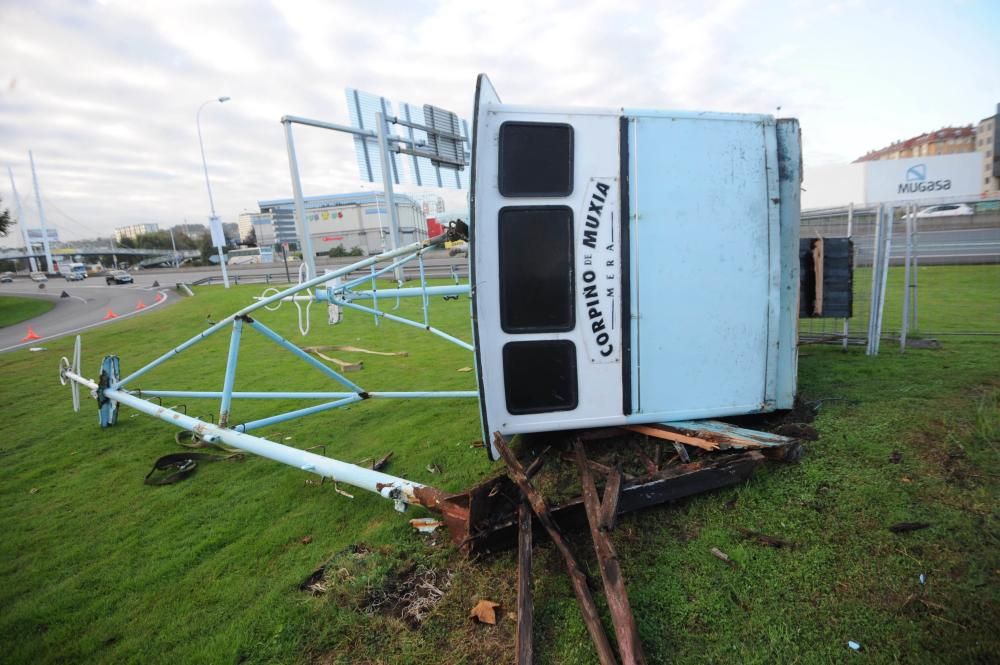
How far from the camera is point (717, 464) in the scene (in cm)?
341

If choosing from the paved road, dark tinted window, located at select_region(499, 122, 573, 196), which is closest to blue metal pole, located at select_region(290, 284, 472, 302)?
dark tinted window, located at select_region(499, 122, 573, 196)

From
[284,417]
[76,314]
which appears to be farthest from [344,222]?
[284,417]

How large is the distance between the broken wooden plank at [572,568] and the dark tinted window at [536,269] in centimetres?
94

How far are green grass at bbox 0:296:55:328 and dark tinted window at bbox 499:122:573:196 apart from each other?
26.6 meters

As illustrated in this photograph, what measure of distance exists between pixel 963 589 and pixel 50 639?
209 inches

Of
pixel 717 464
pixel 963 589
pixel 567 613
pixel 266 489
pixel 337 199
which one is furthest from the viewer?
pixel 337 199

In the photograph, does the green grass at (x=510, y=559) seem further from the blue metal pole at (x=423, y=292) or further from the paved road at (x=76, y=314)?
the paved road at (x=76, y=314)

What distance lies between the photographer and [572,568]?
273 centimetres

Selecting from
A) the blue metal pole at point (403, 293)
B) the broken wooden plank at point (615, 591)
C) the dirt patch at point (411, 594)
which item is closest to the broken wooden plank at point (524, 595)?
the broken wooden plank at point (615, 591)

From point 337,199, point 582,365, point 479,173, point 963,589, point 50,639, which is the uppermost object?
point 337,199

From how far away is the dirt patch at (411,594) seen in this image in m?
2.90

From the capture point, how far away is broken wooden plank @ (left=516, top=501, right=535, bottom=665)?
2.37 m

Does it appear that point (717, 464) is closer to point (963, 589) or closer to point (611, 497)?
point (611, 497)

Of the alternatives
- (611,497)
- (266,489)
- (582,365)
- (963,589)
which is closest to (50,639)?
(266,489)
